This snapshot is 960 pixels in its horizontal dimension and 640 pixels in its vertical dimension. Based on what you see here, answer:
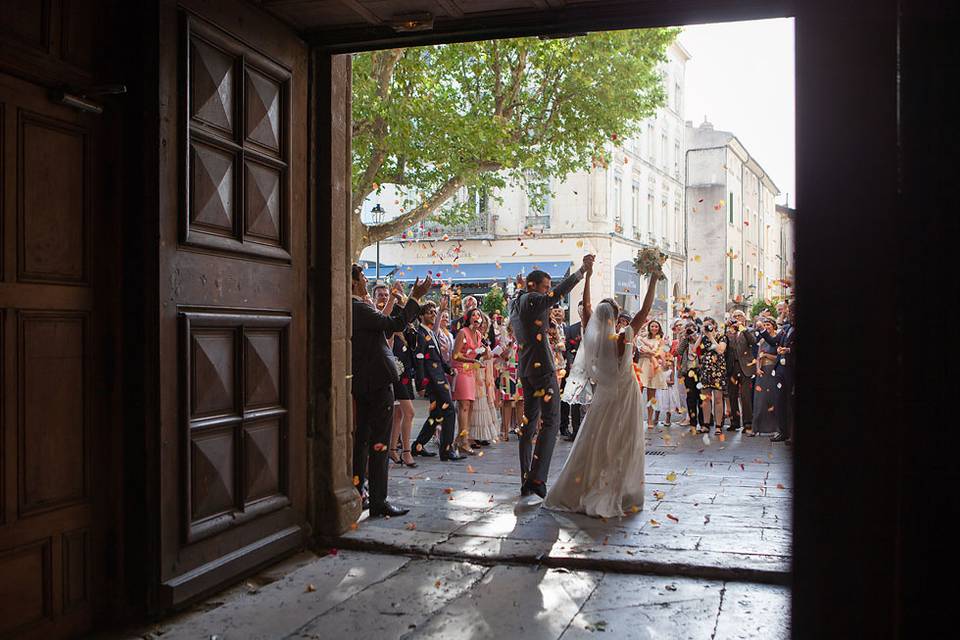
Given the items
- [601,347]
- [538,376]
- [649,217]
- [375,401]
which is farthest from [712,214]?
[375,401]

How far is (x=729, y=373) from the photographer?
14.0 m

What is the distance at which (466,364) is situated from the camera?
1176 cm

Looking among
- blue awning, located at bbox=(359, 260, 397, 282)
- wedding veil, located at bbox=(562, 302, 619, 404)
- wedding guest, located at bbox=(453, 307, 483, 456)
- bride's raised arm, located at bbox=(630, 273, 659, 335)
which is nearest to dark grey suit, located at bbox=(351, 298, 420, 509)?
wedding veil, located at bbox=(562, 302, 619, 404)

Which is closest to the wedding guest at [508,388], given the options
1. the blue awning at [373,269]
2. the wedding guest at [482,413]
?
the wedding guest at [482,413]

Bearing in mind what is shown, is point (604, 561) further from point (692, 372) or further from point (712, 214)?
point (712, 214)

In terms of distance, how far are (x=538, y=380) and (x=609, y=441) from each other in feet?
3.13
